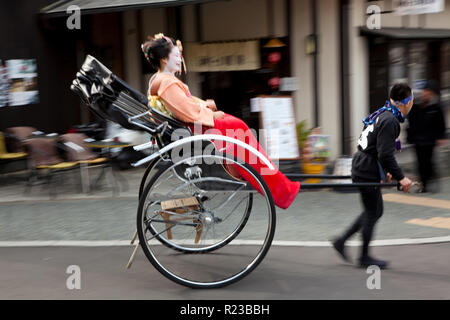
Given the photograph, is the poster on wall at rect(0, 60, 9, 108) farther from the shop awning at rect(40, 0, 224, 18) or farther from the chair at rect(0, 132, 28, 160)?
the shop awning at rect(40, 0, 224, 18)

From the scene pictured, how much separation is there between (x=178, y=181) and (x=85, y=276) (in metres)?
1.18

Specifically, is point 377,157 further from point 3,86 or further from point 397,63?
point 3,86

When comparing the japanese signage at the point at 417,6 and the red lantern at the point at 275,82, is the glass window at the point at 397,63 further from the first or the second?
the japanese signage at the point at 417,6

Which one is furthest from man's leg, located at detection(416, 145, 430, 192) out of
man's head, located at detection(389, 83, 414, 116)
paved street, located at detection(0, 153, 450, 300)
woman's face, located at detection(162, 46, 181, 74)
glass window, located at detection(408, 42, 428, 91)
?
woman's face, located at detection(162, 46, 181, 74)

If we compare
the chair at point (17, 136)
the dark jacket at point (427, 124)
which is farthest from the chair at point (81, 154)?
the dark jacket at point (427, 124)

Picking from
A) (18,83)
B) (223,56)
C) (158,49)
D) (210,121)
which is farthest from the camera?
(223,56)

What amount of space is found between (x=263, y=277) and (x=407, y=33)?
7.28 metres

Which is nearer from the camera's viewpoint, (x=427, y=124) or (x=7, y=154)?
(x=427, y=124)

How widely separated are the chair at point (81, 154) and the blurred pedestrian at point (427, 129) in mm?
4688

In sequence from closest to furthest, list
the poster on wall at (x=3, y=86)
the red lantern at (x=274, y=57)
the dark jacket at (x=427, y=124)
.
→ the dark jacket at (x=427, y=124)
the poster on wall at (x=3, y=86)
the red lantern at (x=274, y=57)

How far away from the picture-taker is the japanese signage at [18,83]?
10246mm

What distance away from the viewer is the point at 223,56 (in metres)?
10.8

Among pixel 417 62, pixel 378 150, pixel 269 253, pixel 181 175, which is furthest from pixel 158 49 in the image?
pixel 417 62

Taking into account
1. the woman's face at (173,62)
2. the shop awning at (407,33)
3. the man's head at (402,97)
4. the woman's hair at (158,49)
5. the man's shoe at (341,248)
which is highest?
the shop awning at (407,33)
